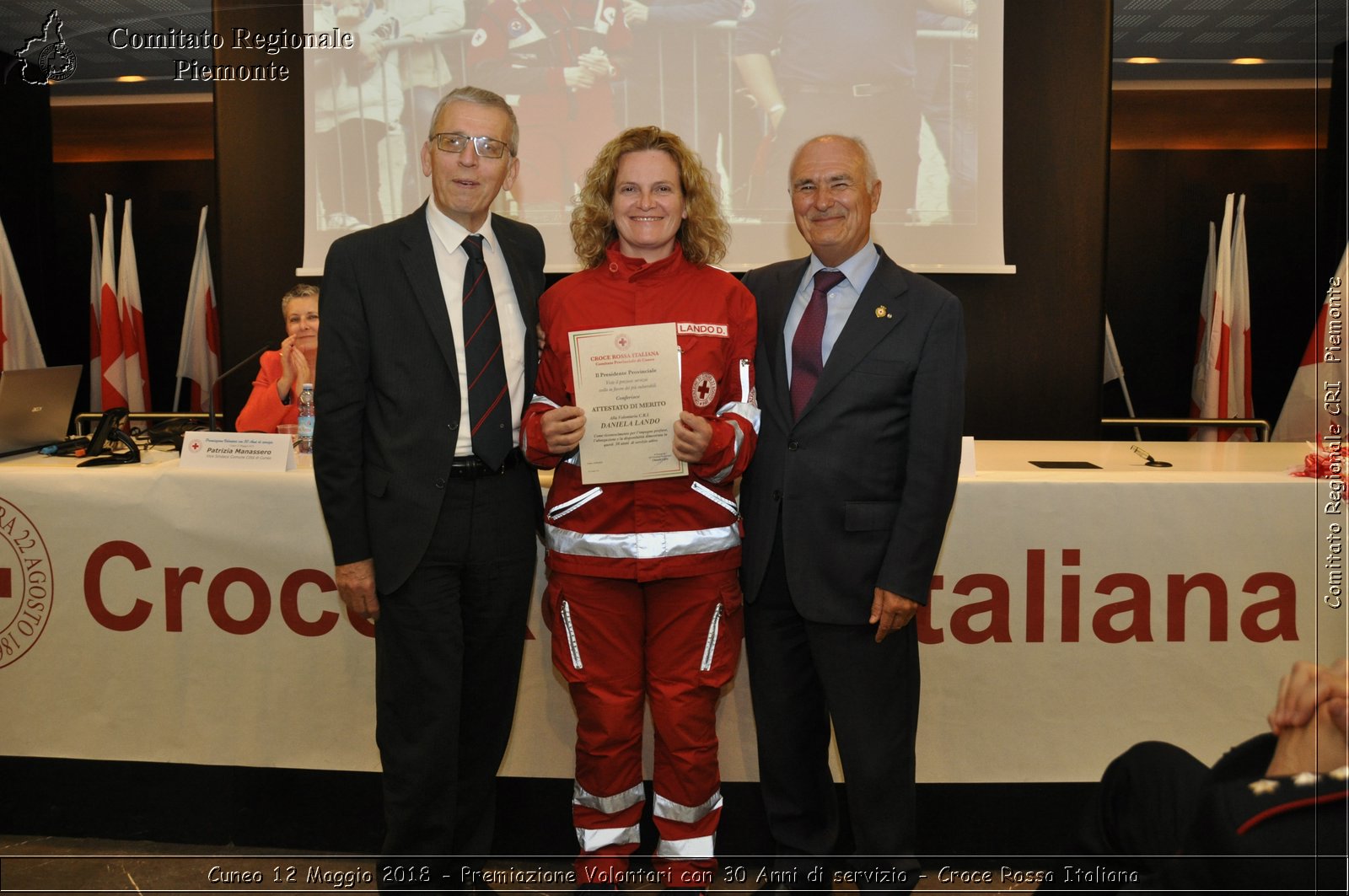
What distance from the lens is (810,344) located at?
2.38 m

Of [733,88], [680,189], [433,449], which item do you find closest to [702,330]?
[680,189]

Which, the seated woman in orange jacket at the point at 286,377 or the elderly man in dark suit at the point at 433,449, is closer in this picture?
the elderly man in dark suit at the point at 433,449

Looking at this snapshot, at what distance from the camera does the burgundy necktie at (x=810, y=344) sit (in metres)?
2.37

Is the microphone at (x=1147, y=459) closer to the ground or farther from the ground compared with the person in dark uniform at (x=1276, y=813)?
farther from the ground

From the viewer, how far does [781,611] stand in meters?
2.44

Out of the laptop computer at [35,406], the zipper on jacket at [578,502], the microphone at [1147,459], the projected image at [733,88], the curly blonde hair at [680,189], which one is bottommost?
the zipper on jacket at [578,502]

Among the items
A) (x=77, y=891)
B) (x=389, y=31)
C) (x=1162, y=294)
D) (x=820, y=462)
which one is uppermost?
(x=389, y=31)

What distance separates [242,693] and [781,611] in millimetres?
1613

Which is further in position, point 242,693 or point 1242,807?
point 242,693

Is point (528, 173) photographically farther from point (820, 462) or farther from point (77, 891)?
point (77, 891)

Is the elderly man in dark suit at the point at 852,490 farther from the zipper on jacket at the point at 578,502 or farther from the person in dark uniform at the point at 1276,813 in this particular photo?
the person in dark uniform at the point at 1276,813

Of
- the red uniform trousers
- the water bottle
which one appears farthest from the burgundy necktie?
→ the water bottle

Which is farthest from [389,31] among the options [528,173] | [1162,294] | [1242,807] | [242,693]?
[1162,294]

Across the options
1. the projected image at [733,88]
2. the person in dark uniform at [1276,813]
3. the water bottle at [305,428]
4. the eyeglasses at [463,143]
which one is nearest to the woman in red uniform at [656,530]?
the eyeglasses at [463,143]
